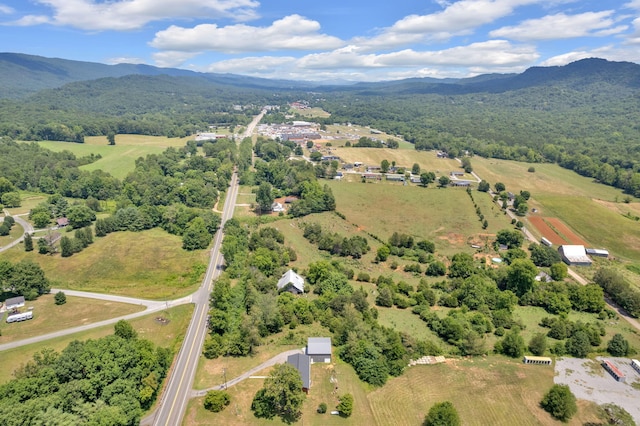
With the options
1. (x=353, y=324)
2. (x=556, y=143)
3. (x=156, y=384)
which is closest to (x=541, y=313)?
(x=353, y=324)

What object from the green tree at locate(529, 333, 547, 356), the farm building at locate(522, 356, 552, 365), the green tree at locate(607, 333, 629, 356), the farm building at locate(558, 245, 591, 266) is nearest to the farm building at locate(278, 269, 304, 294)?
the farm building at locate(522, 356, 552, 365)

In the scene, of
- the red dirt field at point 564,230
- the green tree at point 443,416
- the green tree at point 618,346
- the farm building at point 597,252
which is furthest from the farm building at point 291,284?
the red dirt field at point 564,230

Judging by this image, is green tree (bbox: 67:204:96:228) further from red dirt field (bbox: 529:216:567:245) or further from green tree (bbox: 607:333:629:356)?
red dirt field (bbox: 529:216:567:245)

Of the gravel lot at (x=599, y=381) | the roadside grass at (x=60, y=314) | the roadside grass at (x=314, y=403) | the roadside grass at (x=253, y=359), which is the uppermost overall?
the roadside grass at (x=314, y=403)

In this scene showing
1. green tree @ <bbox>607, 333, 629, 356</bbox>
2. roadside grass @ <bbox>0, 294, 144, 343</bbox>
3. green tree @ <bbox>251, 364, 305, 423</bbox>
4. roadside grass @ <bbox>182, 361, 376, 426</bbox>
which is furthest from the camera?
roadside grass @ <bbox>0, 294, 144, 343</bbox>

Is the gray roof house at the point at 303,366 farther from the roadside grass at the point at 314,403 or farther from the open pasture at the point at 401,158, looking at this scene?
the open pasture at the point at 401,158
